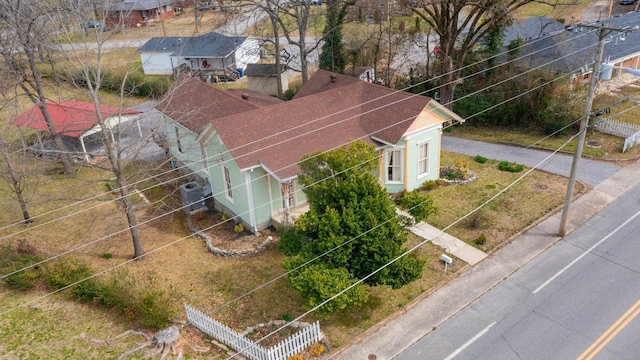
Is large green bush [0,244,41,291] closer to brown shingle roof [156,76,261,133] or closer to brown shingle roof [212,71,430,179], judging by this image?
brown shingle roof [156,76,261,133]

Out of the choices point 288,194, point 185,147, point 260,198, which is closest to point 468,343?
point 288,194

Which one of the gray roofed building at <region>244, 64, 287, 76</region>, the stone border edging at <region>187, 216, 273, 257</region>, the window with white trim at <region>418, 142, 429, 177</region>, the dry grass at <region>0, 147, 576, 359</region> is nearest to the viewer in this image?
the dry grass at <region>0, 147, 576, 359</region>

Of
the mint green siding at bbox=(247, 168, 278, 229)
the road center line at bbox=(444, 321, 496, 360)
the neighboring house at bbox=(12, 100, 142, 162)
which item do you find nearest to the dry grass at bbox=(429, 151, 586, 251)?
the road center line at bbox=(444, 321, 496, 360)

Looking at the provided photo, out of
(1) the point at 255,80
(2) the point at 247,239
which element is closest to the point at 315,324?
(2) the point at 247,239

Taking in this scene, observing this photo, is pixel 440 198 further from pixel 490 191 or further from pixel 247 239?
pixel 247 239

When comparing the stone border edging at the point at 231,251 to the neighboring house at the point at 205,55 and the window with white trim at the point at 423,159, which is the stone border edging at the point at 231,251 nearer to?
the window with white trim at the point at 423,159
